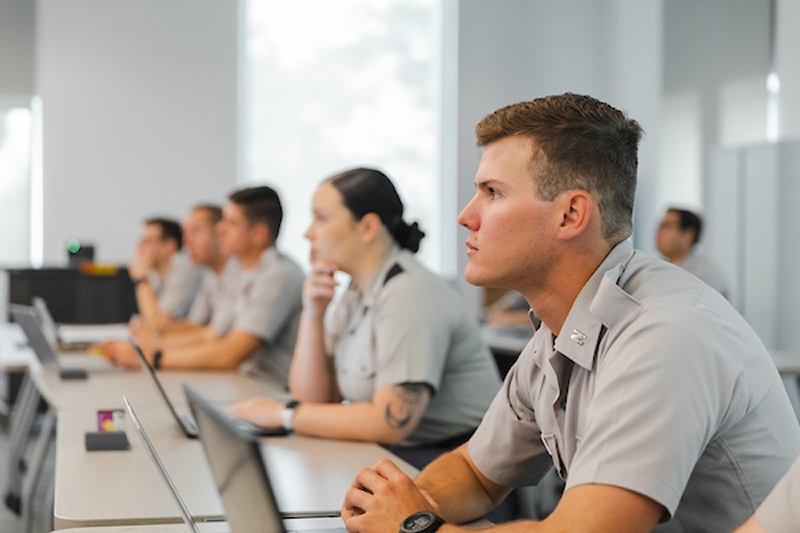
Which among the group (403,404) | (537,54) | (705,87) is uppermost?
(537,54)

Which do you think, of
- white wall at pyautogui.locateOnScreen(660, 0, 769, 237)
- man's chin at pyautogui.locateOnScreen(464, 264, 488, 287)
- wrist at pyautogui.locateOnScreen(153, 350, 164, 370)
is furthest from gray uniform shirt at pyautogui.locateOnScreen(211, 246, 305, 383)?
white wall at pyautogui.locateOnScreen(660, 0, 769, 237)

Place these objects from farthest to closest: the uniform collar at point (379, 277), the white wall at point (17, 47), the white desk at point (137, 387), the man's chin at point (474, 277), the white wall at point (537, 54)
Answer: the white wall at point (537, 54) < the white wall at point (17, 47) < the white desk at point (137, 387) < the uniform collar at point (379, 277) < the man's chin at point (474, 277)

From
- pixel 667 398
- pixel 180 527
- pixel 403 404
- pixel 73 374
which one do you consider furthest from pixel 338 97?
pixel 667 398

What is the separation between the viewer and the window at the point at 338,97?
8.38m

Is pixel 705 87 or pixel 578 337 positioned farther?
pixel 705 87

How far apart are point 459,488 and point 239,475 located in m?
0.74

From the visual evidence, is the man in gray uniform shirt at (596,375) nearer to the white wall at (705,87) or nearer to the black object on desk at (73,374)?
the black object on desk at (73,374)

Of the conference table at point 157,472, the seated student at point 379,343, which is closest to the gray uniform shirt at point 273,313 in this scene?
the conference table at point 157,472

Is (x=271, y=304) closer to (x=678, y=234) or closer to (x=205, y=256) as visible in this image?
(x=205, y=256)

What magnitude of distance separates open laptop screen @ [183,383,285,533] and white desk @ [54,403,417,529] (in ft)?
0.93

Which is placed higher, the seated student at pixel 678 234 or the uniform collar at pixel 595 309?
the seated student at pixel 678 234

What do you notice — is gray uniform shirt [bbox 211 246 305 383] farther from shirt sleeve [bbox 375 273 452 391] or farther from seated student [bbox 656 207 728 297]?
seated student [bbox 656 207 728 297]

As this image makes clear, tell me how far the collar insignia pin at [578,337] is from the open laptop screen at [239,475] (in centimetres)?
58

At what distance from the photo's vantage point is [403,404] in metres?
2.28
